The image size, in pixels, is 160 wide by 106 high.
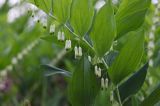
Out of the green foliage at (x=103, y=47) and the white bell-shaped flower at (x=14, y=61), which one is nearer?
the green foliage at (x=103, y=47)

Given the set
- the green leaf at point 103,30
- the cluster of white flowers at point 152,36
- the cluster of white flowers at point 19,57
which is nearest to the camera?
the green leaf at point 103,30

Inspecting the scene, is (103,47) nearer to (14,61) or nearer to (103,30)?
(103,30)

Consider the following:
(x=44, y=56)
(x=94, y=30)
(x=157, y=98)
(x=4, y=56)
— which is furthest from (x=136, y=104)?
(x=44, y=56)

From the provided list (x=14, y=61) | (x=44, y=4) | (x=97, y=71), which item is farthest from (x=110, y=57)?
(x=14, y=61)

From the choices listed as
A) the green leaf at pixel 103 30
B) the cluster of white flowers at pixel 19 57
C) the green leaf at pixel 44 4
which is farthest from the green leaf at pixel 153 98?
the cluster of white flowers at pixel 19 57

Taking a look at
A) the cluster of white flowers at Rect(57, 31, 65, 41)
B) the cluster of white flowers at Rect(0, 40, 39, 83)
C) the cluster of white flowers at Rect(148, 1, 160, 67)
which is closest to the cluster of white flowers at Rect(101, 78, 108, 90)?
the cluster of white flowers at Rect(57, 31, 65, 41)

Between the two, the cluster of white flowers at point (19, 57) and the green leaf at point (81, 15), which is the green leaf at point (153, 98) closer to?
the green leaf at point (81, 15)

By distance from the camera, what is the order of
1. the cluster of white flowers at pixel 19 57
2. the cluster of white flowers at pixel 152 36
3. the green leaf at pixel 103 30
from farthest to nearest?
the cluster of white flowers at pixel 19 57 → the cluster of white flowers at pixel 152 36 → the green leaf at pixel 103 30

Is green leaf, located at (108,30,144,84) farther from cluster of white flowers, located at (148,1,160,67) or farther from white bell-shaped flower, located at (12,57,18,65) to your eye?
white bell-shaped flower, located at (12,57,18,65)
